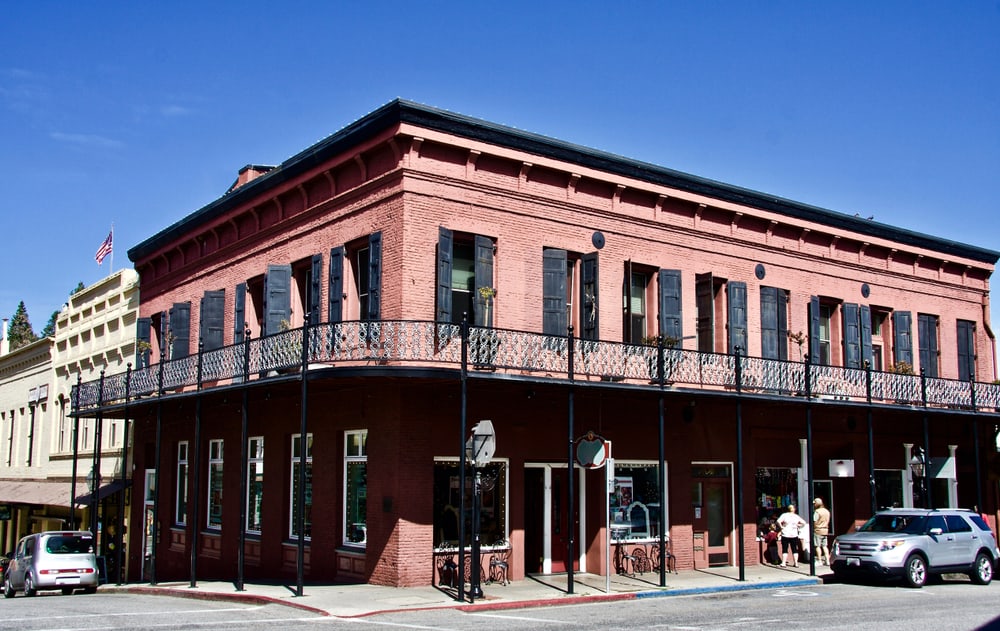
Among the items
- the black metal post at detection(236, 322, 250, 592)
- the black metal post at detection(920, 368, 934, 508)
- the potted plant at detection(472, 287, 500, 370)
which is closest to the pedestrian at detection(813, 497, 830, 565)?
the black metal post at detection(920, 368, 934, 508)

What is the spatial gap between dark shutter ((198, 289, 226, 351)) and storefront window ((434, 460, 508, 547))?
8.97m

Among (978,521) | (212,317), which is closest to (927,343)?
(978,521)

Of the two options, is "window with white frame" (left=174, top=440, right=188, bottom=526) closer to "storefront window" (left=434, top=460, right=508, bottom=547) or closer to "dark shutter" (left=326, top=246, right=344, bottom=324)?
"dark shutter" (left=326, top=246, right=344, bottom=324)

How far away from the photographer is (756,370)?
22750 millimetres

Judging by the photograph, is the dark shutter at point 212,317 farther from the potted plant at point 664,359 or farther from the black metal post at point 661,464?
the black metal post at point 661,464

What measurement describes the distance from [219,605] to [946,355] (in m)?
22.3

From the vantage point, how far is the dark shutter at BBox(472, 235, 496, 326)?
65.1ft

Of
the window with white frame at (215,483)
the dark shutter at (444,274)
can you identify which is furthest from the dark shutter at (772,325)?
the window with white frame at (215,483)

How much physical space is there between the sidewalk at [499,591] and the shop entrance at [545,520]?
0.47 m

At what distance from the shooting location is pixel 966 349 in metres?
30.5

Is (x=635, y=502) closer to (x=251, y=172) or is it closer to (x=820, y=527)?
(x=820, y=527)

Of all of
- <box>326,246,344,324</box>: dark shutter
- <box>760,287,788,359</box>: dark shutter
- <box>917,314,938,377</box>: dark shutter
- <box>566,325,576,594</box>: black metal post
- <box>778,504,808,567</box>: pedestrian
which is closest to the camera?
<box>566,325,576,594</box>: black metal post

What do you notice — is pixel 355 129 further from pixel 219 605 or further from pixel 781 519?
pixel 781 519

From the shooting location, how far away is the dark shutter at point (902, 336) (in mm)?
28109
